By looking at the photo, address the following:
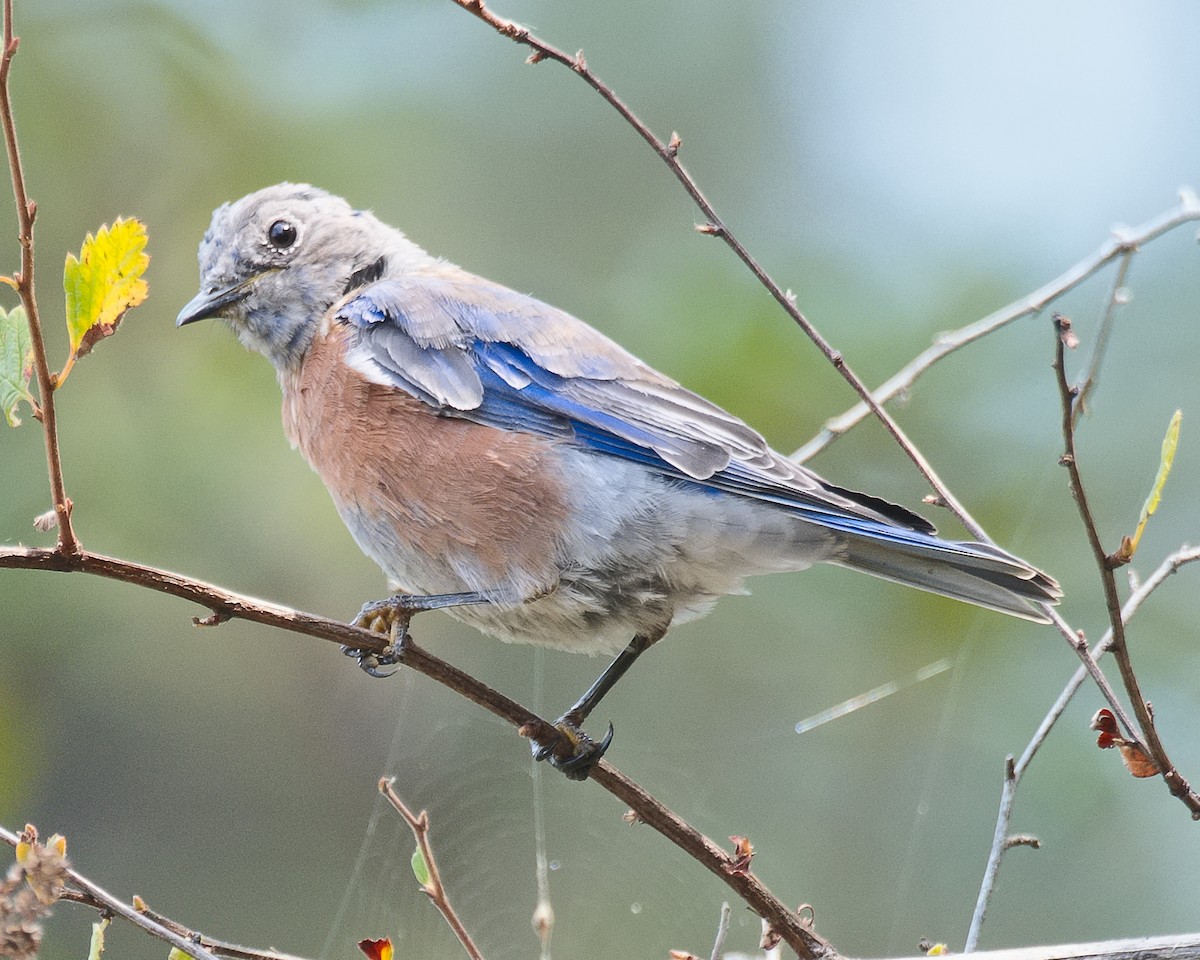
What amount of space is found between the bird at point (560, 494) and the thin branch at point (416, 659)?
465 millimetres

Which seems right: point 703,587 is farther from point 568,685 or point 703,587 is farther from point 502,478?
point 568,685

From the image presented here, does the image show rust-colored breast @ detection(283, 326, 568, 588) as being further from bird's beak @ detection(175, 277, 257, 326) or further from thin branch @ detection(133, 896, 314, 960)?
thin branch @ detection(133, 896, 314, 960)

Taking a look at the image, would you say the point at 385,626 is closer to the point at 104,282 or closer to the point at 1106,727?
the point at 104,282

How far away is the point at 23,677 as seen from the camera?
4727mm

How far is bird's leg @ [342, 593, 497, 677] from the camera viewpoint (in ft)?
9.21

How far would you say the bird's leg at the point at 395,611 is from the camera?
2808 millimetres

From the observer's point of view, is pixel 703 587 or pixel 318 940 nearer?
pixel 703 587

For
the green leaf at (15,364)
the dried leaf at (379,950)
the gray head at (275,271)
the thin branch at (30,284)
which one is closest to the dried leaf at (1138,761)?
the dried leaf at (379,950)

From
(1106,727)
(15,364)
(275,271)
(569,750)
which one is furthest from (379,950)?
(275,271)

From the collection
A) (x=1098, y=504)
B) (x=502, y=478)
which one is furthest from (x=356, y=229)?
(x=1098, y=504)

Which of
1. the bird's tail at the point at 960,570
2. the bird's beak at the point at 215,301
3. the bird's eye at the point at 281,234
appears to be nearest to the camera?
the bird's tail at the point at 960,570

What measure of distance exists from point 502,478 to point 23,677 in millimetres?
2629

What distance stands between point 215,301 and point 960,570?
2203 millimetres

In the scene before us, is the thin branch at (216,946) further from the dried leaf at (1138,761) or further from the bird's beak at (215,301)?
the bird's beak at (215,301)
